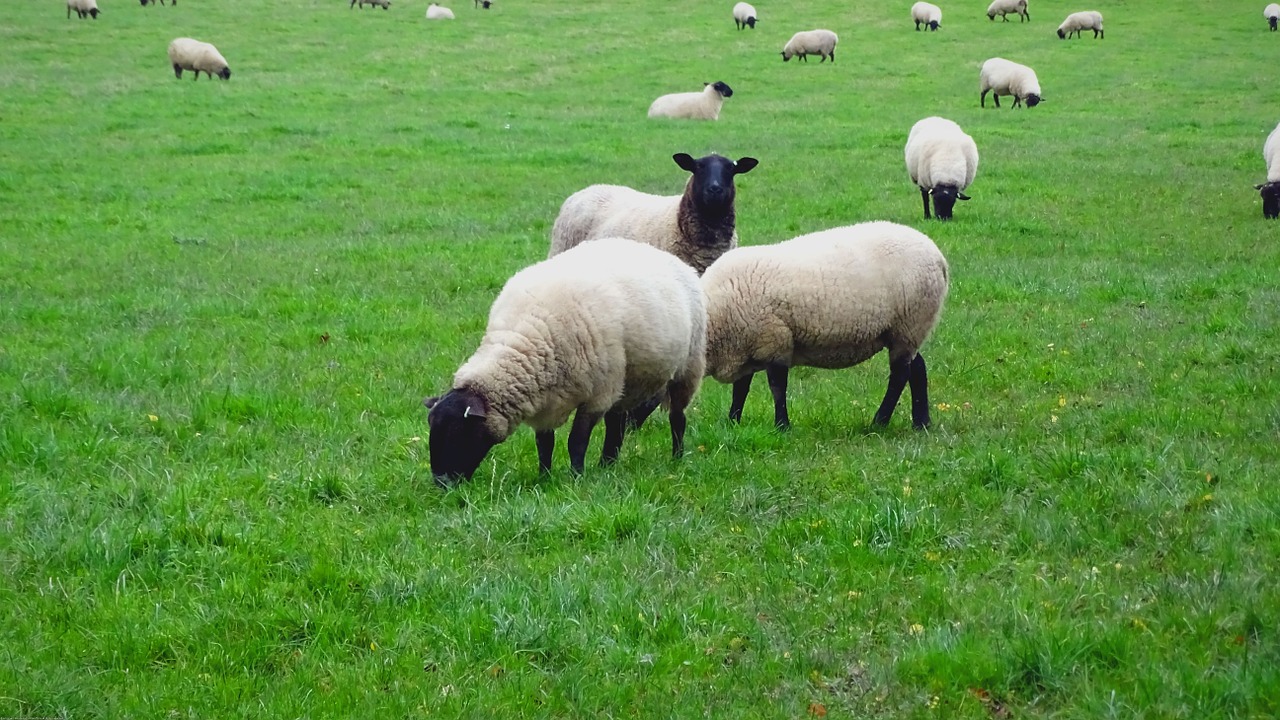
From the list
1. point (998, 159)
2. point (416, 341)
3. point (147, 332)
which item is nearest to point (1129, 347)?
point (416, 341)

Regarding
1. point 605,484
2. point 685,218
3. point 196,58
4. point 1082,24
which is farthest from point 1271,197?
point 1082,24

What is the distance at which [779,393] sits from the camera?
802cm

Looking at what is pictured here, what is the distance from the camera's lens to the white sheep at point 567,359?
661 centimetres

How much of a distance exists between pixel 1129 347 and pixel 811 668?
6.42 meters

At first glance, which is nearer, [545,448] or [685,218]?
[545,448]

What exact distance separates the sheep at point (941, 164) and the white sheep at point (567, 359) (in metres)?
10.4

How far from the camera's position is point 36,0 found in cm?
4803

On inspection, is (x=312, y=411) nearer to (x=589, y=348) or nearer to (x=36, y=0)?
(x=589, y=348)

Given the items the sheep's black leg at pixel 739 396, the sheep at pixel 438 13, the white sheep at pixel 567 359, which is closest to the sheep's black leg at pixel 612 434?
the white sheep at pixel 567 359

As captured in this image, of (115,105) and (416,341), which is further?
(115,105)

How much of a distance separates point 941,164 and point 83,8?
37.3 m

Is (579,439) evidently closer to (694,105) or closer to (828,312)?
(828,312)

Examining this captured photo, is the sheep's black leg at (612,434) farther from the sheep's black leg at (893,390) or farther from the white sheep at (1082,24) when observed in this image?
the white sheep at (1082,24)

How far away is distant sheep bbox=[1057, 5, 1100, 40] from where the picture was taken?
1806 inches
